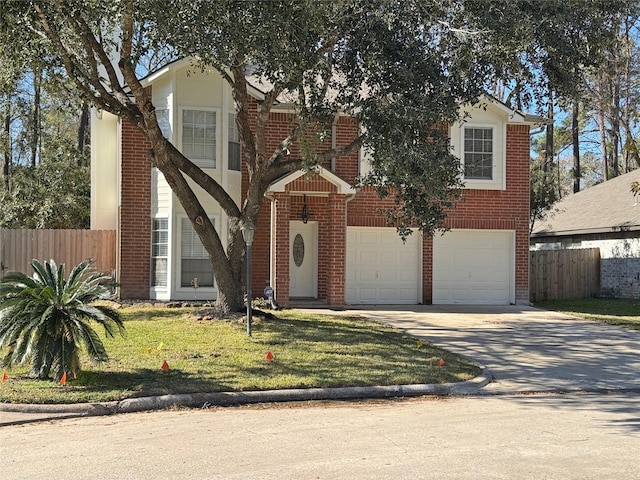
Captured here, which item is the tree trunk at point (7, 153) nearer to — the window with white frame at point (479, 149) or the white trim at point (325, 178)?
the white trim at point (325, 178)

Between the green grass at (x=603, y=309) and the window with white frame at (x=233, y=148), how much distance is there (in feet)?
32.6

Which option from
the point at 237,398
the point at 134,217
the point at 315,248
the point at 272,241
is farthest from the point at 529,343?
the point at 134,217

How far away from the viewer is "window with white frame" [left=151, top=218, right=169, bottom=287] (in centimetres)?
1739

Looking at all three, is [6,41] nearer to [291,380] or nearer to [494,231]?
[291,380]

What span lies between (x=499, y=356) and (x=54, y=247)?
41.7ft

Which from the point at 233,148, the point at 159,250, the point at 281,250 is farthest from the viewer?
the point at 233,148

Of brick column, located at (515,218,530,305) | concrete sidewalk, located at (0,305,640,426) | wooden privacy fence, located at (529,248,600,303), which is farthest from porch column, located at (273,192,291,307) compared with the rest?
wooden privacy fence, located at (529,248,600,303)

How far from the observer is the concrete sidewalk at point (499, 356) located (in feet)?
26.5

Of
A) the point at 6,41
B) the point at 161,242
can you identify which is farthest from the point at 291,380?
the point at 161,242

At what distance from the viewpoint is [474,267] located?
1942cm

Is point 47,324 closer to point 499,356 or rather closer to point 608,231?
point 499,356

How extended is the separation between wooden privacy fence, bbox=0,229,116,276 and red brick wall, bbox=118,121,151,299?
53.9 inches

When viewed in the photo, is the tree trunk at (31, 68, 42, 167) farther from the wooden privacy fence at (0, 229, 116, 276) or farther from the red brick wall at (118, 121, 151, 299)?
the red brick wall at (118, 121, 151, 299)

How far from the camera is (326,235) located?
18.5 meters
